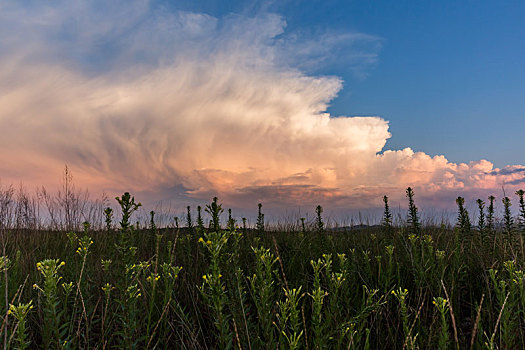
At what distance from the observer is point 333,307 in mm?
2578

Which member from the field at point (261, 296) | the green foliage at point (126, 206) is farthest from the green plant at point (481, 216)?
the green foliage at point (126, 206)

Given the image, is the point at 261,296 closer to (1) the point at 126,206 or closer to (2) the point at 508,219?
(1) the point at 126,206

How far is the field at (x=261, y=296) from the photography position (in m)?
2.43

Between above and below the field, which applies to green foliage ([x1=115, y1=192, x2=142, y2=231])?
above

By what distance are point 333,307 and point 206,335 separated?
1805 millimetres

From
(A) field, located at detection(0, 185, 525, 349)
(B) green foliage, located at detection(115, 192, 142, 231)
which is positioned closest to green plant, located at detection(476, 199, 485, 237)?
(A) field, located at detection(0, 185, 525, 349)

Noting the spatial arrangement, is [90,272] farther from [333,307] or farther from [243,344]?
[333,307]

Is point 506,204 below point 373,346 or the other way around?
the other way around

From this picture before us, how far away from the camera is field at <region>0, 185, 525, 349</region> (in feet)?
7.96

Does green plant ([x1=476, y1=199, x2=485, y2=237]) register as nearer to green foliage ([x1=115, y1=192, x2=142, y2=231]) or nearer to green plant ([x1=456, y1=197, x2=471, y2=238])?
green plant ([x1=456, y1=197, x2=471, y2=238])

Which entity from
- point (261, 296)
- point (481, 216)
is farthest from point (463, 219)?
point (261, 296)

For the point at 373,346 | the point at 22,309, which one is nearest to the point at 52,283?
the point at 22,309

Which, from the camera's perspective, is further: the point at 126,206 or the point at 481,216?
the point at 481,216

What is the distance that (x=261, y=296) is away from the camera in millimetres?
2354
